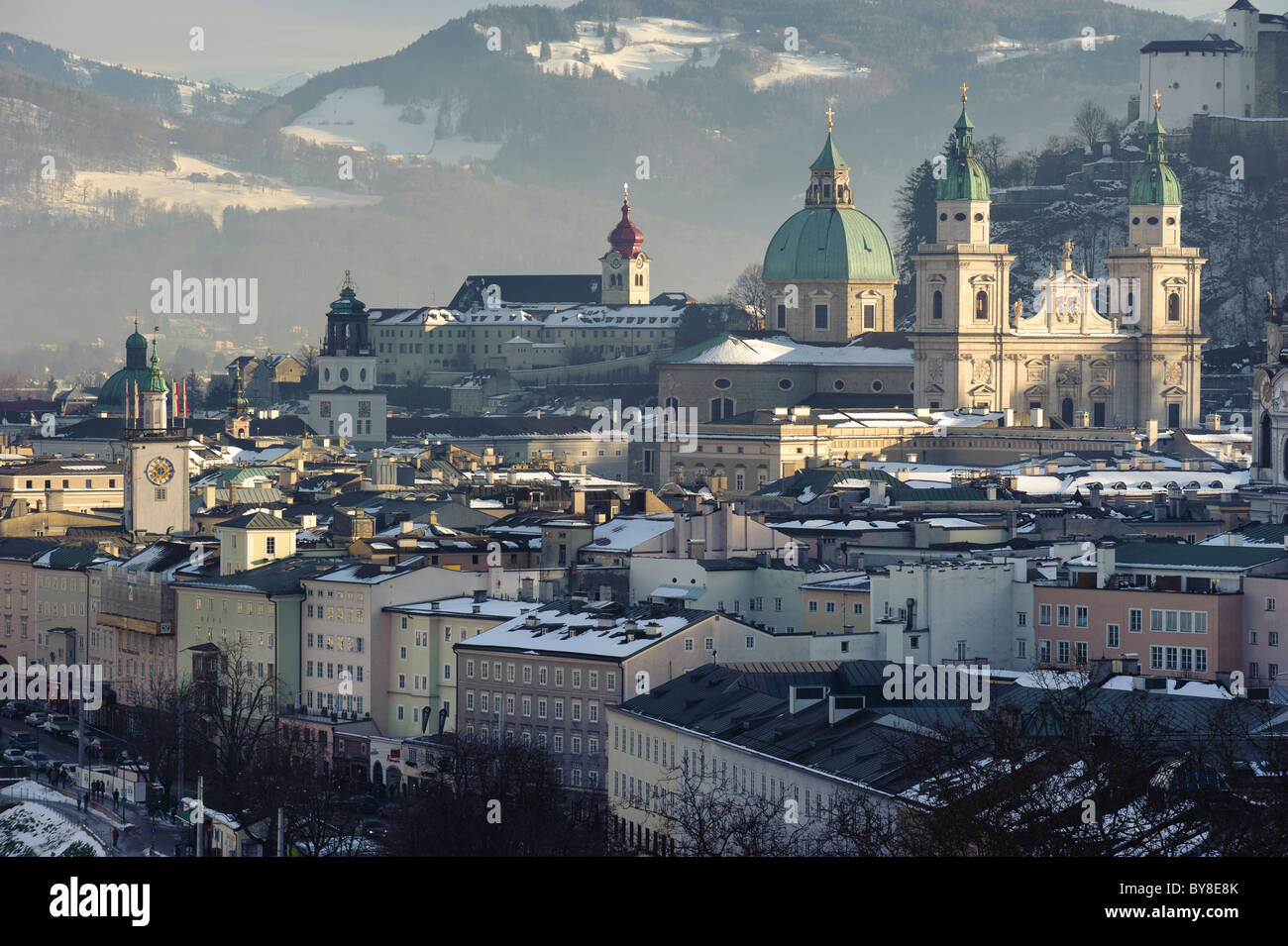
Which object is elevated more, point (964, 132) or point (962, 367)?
point (964, 132)

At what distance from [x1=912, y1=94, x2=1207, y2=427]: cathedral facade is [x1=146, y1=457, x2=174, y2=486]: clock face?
41110 mm

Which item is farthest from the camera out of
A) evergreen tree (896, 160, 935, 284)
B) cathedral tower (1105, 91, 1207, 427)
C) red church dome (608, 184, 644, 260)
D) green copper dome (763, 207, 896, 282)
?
red church dome (608, 184, 644, 260)

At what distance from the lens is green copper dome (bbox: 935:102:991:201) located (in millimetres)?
117875

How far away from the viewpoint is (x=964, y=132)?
12019cm

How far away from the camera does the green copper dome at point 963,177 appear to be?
117875mm

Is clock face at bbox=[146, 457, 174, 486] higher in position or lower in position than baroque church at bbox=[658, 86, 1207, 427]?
lower

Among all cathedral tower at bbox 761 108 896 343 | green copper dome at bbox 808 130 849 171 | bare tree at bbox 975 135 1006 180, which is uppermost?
bare tree at bbox 975 135 1006 180

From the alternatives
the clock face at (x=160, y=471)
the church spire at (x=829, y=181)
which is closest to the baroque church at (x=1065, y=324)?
the church spire at (x=829, y=181)

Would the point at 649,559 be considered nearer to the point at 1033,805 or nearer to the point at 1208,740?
the point at 1208,740

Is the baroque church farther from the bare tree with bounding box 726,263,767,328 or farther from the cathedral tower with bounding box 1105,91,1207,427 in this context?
the bare tree with bounding box 726,263,767,328

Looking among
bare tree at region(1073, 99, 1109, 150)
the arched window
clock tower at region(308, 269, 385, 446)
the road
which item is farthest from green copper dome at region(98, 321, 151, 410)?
the road
